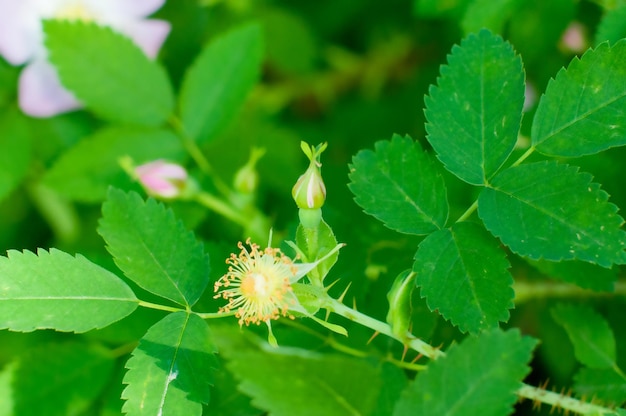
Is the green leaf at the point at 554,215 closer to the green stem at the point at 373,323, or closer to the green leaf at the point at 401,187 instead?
the green leaf at the point at 401,187

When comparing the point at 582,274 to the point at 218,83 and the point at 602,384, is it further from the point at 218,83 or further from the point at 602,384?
the point at 218,83

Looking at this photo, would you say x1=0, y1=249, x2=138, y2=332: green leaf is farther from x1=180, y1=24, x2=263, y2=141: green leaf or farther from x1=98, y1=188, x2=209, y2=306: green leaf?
x1=180, y1=24, x2=263, y2=141: green leaf

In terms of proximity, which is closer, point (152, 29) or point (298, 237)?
point (298, 237)

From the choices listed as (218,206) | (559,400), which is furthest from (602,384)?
(218,206)

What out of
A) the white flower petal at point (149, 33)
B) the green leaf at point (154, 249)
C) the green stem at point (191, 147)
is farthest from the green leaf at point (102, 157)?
the green leaf at point (154, 249)

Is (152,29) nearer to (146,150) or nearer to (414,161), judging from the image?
(146,150)

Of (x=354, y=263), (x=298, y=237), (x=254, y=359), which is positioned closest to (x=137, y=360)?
(x=254, y=359)

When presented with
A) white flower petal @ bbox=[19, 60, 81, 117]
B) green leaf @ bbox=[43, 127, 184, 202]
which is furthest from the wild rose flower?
green leaf @ bbox=[43, 127, 184, 202]
